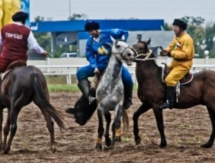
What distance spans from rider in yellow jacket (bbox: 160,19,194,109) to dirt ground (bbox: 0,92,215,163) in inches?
36.1

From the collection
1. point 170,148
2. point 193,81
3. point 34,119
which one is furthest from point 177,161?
point 34,119

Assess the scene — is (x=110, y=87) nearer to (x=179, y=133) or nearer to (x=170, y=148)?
(x=170, y=148)

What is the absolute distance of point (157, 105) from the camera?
1353cm

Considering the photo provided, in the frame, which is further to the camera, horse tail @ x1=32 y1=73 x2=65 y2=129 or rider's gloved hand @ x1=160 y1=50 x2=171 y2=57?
rider's gloved hand @ x1=160 y1=50 x2=171 y2=57

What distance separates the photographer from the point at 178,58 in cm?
1344

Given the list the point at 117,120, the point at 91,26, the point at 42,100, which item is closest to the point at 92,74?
the point at 91,26

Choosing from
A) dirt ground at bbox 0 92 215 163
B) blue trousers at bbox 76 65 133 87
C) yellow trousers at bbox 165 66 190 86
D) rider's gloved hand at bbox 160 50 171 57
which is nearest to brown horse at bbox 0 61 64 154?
dirt ground at bbox 0 92 215 163

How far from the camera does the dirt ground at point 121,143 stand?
1186cm

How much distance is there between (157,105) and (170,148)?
2.71 feet

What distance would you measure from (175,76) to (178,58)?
317 mm

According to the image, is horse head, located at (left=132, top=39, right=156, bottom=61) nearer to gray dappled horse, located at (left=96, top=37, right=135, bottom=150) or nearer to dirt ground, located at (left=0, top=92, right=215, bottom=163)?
gray dappled horse, located at (left=96, top=37, right=135, bottom=150)

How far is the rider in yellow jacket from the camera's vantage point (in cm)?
1343

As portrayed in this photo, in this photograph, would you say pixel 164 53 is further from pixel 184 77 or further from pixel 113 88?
pixel 113 88

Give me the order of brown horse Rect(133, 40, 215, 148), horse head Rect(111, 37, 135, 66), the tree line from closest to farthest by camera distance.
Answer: horse head Rect(111, 37, 135, 66), brown horse Rect(133, 40, 215, 148), the tree line
